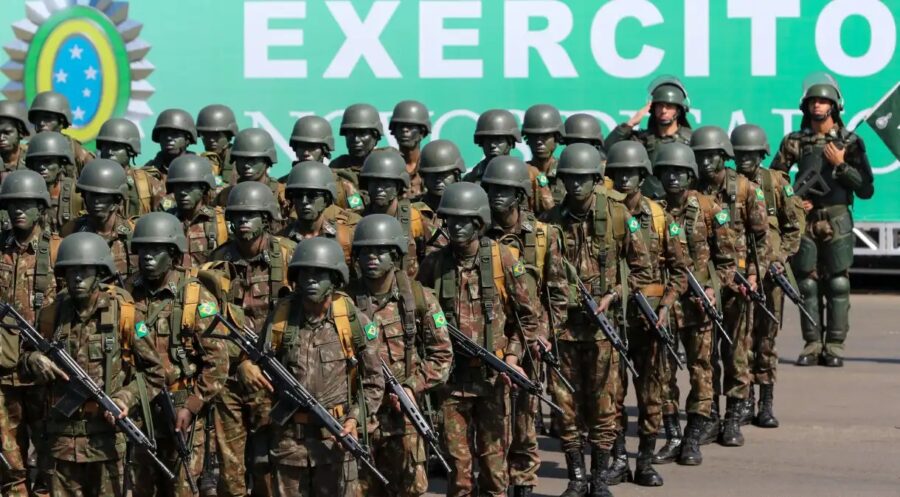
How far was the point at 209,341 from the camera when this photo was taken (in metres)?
10.6

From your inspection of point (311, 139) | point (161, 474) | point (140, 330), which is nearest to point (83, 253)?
point (140, 330)

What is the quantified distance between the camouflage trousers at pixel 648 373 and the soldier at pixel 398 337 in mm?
2650

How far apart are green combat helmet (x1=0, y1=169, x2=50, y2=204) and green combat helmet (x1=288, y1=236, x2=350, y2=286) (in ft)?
8.85

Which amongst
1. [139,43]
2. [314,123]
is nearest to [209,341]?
[314,123]

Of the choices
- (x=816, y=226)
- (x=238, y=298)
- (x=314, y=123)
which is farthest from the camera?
(x=816, y=226)

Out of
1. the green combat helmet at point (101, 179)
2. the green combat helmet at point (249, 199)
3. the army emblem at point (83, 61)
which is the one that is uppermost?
the army emblem at point (83, 61)

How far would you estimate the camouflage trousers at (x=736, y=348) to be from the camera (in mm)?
14484

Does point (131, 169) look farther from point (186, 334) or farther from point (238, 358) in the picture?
point (186, 334)

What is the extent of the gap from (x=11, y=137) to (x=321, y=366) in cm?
572

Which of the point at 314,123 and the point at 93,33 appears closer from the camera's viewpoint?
the point at 314,123

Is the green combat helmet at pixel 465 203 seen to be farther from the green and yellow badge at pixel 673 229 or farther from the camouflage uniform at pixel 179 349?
the green and yellow badge at pixel 673 229

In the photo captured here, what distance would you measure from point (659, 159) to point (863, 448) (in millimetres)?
2683

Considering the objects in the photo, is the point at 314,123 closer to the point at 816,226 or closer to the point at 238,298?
the point at 238,298

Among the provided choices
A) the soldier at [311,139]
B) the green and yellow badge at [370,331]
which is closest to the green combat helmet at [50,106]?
the soldier at [311,139]
